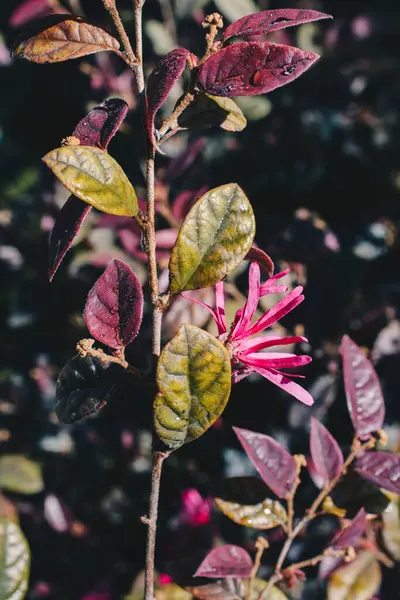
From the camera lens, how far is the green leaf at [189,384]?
0.64 metres

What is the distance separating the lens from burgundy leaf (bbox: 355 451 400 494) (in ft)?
3.01

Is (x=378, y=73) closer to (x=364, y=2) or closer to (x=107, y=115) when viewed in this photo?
(x=364, y=2)

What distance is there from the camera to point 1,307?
1.97m

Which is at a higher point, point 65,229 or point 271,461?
point 65,229

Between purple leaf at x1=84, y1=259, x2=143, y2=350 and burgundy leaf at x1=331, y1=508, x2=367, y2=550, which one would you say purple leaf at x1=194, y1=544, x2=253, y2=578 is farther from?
purple leaf at x1=84, y1=259, x2=143, y2=350

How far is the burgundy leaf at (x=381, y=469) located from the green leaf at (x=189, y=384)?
39 centimetres

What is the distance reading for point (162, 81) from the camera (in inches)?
26.6

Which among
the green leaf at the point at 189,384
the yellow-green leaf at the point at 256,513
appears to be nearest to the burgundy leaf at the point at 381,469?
the yellow-green leaf at the point at 256,513

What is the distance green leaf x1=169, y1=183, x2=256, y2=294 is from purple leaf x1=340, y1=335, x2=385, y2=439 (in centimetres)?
40

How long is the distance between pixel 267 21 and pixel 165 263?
596mm

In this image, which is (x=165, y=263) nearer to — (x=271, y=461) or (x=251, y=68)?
(x=271, y=461)

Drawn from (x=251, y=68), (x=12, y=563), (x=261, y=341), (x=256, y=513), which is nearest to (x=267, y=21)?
(x=251, y=68)

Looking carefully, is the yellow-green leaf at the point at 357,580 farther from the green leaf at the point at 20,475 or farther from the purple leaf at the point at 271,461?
the green leaf at the point at 20,475

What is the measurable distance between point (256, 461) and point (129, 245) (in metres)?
0.59
